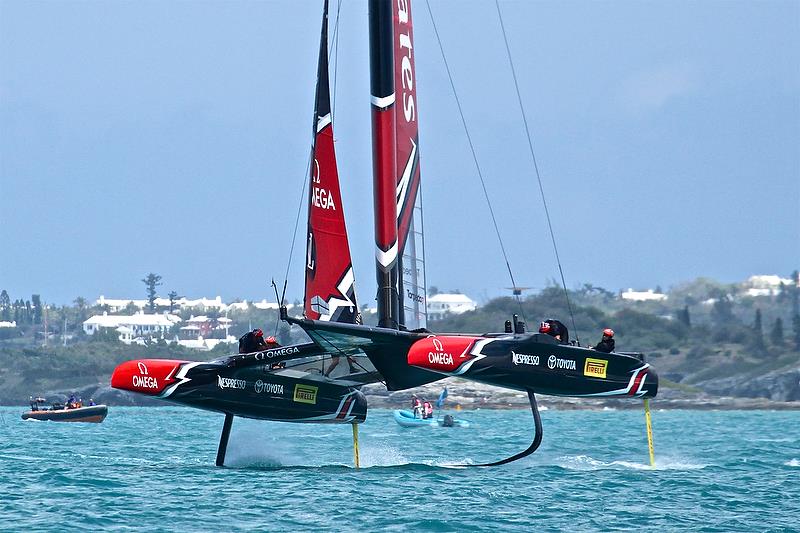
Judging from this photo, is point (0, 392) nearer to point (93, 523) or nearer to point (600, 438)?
point (600, 438)

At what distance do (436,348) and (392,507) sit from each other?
8.85 ft

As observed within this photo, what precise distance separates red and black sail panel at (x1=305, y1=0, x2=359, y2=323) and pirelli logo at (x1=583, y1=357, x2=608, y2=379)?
3.21 m

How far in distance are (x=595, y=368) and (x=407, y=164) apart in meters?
4.22

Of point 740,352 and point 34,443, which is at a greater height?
point 740,352

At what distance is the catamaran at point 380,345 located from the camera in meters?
17.0

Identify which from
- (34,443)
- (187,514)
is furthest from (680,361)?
(187,514)

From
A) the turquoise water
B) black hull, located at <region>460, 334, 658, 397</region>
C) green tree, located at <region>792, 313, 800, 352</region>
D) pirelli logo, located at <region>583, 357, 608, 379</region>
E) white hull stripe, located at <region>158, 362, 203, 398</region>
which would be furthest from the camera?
green tree, located at <region>792, 313, 800, 352</region>

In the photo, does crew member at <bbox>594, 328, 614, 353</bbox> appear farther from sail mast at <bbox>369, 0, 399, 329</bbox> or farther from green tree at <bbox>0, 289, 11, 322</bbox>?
green tree at <bbox>0, 289, 11, 322</bbox>

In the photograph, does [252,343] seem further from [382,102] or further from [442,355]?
[382,102]

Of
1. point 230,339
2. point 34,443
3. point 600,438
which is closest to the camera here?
point 34,443

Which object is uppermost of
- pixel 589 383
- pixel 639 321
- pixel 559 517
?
pixel 639 321

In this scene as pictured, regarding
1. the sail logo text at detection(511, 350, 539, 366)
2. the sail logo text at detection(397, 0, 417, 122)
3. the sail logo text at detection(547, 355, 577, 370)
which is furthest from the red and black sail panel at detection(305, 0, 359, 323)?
the sail logo text at detection(547, 355, 577, 370)

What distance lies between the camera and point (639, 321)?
72812 millimetres

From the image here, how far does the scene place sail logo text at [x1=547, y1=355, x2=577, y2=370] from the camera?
17.1 m
